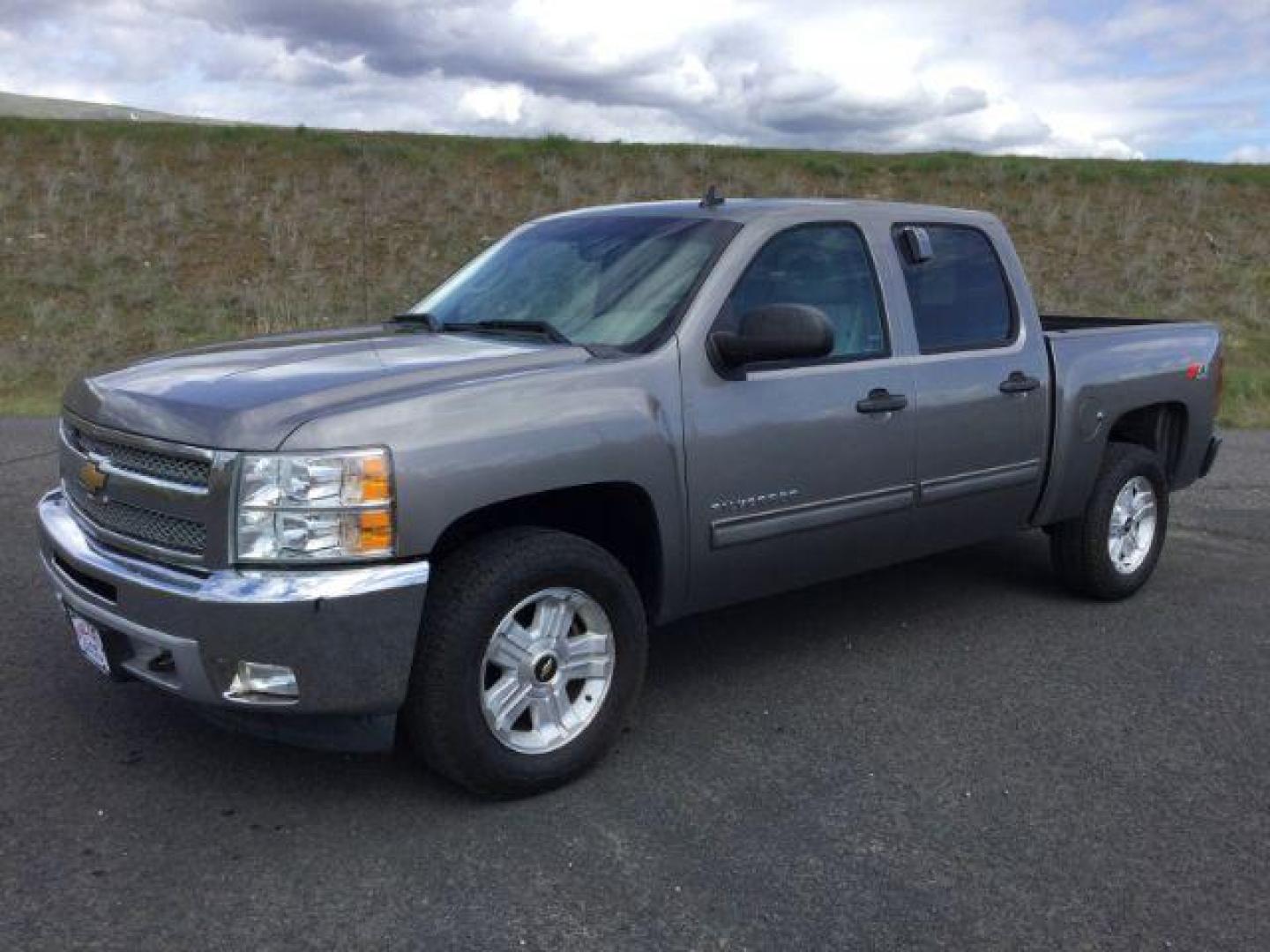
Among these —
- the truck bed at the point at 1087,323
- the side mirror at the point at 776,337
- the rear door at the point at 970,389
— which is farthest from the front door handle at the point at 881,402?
the truck bed at the point at 1087,323

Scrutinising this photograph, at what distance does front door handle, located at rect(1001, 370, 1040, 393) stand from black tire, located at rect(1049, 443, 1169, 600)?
776 mm

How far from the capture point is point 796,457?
431 cm

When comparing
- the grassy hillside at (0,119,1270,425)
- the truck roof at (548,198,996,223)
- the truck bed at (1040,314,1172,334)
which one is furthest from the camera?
the grassy hillside at (0,119,1270,425)

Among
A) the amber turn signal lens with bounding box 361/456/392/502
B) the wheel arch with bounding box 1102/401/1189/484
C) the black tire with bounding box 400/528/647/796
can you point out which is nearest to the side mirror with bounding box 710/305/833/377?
the black tire with bounding box 400/528/647/796

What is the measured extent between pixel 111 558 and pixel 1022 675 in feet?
10.9

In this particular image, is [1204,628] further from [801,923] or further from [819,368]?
[801,923]

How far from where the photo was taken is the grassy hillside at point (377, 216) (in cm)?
2055

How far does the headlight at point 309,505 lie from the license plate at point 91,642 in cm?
68

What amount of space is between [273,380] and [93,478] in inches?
25.7

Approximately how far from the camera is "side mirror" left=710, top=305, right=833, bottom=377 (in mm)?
3979

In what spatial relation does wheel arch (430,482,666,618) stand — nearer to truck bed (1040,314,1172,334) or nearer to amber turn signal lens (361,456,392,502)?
amber turn signal lens (361,456,392,502)

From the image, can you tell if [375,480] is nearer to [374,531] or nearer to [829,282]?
[374,531]

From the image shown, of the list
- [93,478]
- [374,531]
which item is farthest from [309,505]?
[93,478]

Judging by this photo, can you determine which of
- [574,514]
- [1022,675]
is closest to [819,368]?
[574,514]
